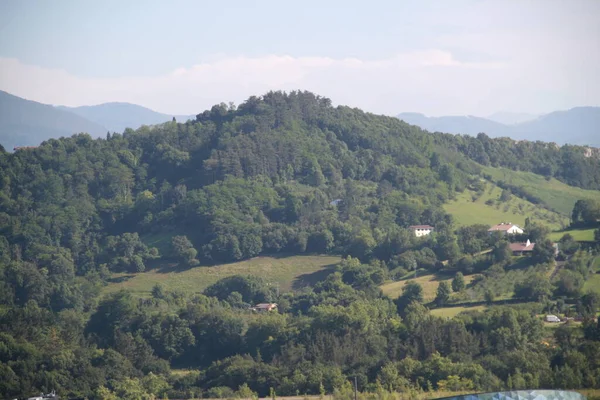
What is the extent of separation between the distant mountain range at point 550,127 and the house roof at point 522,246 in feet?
318

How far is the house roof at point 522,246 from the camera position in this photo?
56.2 m

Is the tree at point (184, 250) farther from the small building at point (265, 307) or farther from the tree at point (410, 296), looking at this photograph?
the tree at point (410, 296)

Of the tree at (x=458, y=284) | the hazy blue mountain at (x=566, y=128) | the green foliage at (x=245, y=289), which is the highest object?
the hazy blue mountain at (x=566, y=128)

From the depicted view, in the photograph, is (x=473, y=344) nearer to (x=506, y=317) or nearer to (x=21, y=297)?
(x=506, y=317)

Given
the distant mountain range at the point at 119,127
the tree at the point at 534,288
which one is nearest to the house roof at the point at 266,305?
the tree at the point at 534,288

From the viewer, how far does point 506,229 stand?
61.8 m

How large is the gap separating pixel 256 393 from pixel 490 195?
39.3 m

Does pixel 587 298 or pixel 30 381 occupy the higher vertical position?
pixel 587 298

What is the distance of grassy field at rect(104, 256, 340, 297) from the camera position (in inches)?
2372

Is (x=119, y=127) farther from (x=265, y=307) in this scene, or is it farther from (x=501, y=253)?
(x=501, y=253)

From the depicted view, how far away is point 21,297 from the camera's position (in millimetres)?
59031

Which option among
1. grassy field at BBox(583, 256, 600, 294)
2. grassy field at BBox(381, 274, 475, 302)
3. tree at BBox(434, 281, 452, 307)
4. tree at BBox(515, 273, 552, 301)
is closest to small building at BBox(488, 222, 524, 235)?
grassy field at BBox(381, 274, 475, 302)

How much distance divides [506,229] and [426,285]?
9.75 m

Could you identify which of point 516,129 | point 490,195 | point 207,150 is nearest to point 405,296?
point 490,195
